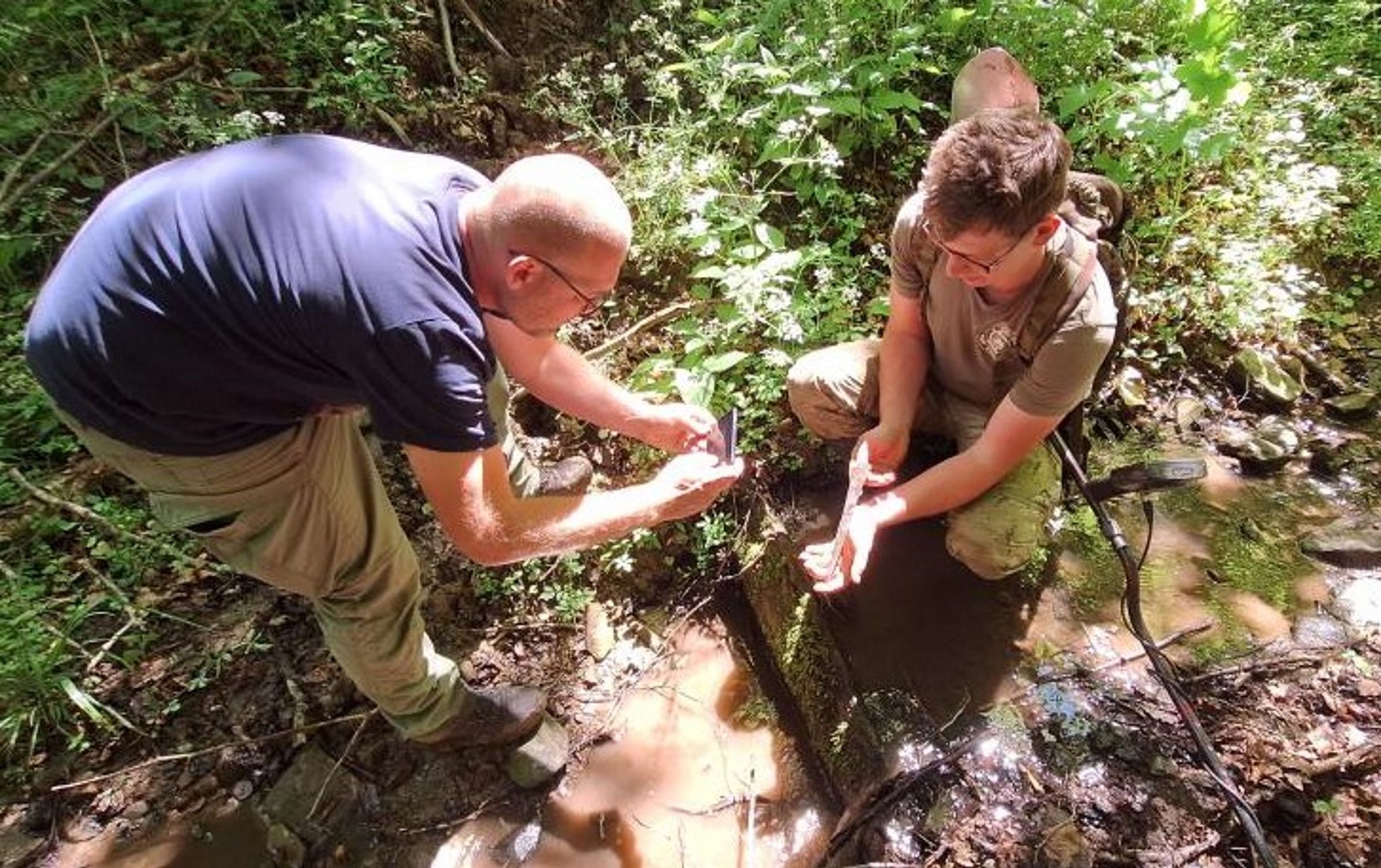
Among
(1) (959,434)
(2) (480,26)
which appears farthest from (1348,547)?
(2) (480,26)

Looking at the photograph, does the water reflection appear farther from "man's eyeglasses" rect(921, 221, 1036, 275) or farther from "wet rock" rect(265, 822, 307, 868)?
"man's eyeglasses" rect(921, 221, 1036, 275)

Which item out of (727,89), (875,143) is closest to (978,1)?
(875,143)

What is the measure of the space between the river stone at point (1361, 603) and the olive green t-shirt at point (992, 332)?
1.54m

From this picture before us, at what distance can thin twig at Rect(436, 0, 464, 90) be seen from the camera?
182 inches

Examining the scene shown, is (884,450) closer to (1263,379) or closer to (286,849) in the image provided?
(1263,379)

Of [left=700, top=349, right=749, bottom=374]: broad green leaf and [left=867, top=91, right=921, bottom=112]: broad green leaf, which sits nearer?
[left=700, top=349, right=749, bottom=374]: broad green leaf

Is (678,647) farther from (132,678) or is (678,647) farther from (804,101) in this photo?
(804,101)

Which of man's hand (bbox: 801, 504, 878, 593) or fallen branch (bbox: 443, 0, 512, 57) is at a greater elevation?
fallen branch (bbox: 443, 0, 512, 57)

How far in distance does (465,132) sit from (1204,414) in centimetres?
426

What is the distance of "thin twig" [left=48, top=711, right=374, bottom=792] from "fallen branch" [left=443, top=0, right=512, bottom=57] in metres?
3.94

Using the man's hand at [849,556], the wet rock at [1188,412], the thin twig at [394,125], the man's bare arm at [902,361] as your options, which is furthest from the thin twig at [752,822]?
the thin twig at [394,125]

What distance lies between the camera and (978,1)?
4.09m

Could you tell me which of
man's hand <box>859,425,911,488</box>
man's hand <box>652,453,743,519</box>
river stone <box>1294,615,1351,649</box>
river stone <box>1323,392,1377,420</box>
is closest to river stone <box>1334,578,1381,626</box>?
river stone <box>1294,615,1351,649</box>

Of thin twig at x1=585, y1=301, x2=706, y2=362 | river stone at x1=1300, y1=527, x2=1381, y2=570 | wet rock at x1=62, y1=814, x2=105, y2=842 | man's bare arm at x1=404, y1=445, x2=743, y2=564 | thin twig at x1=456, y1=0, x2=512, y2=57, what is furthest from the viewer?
thin twig at x1=456, y1=0, x2=512, y2=57
